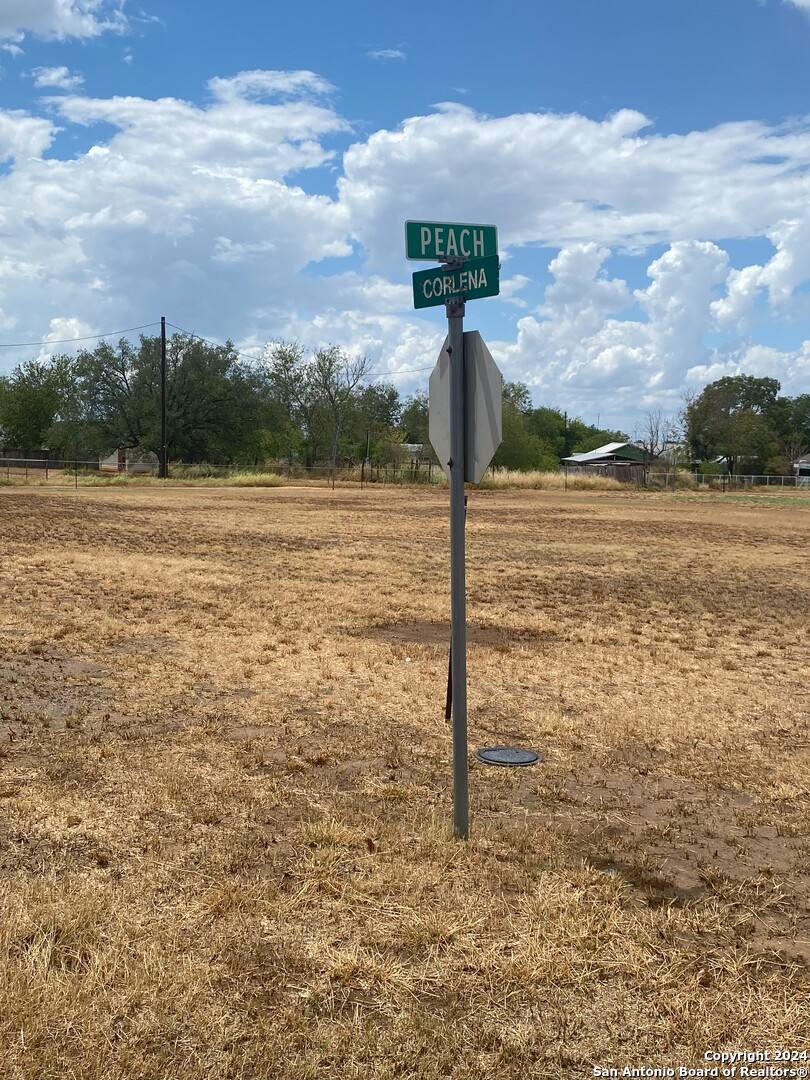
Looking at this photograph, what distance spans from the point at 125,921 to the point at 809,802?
12.2 feet

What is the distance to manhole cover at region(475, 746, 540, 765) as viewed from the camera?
5965 mm

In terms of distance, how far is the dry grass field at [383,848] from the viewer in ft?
9.93

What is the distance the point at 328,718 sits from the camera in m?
6.77

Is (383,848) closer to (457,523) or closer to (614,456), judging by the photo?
(457,523)

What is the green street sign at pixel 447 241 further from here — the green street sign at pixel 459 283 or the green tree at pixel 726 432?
the green tree at pixel 726 432

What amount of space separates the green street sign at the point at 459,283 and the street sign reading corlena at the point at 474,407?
0.18 meters

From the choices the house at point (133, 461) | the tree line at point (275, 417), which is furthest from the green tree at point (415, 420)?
the house at point (133, 461)

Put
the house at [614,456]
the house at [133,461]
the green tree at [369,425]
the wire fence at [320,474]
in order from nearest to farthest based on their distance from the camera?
the wire fence at [320,474] → the house at [133,461] → the green tree at [369,425] → the house at [614,456]

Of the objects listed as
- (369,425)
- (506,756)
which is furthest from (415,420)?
(506,756)

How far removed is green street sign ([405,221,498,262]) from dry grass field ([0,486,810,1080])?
2588 millimetres

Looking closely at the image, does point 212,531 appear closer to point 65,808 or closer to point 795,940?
point 65,808

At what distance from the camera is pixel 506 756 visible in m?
6.07

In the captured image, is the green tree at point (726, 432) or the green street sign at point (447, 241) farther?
the green tree at point (726, 432)

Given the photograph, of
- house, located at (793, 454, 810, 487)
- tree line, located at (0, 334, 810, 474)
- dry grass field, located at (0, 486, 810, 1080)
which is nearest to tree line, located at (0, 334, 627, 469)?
tree line, located at (0, 334, 810, 474)
